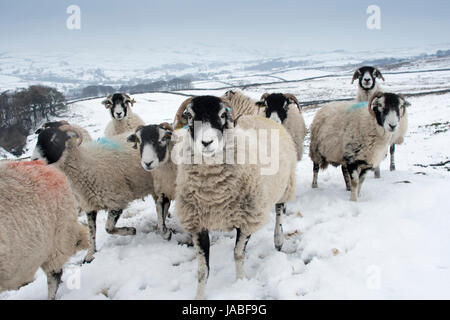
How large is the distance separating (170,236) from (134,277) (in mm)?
1374

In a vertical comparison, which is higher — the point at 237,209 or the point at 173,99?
the point at 173,99

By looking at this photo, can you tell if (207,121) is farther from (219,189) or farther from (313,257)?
(313,257)

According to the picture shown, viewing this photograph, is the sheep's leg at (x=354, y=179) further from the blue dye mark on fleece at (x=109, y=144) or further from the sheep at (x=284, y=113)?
the blue dye mark on fleece at (x=109, y=144)

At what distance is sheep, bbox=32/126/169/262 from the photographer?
534cm

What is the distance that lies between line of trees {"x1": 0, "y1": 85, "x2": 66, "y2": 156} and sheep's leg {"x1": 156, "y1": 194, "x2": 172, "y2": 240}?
36950 mm

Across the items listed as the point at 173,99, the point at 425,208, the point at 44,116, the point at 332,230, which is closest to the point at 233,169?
the point at 332,230

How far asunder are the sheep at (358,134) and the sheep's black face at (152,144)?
3.92m

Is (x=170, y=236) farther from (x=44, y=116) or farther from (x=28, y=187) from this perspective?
(x=44, y=116)

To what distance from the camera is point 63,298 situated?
13.6ft

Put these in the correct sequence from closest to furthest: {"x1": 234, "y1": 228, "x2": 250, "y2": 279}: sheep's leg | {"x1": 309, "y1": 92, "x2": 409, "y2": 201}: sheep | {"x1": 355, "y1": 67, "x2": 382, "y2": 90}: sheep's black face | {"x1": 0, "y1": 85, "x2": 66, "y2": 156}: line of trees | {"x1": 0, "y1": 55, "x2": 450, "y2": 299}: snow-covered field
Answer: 1. {"x1": 0, "y1": 55, "x2": 450, "y2": 299}: snow-covered field
2. {"x1": 234, "y1": 228, "x2": 250, "y2": 279}: sheep's leg
3. {"x1": 309, "y1": 92, "x2": 409, "y2": 201}: sheep
4. {"x1": 355, "y1": 67, "x2": 382, "y2": 90}: sheep's black face
5. {"x1": 0, "y1": 85, "x2": 66, "y2": 156}: line of trees

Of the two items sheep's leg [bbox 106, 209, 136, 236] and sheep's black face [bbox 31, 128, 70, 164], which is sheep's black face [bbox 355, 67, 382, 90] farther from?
sheep's black face [bbox 31, 128, 70, 164]

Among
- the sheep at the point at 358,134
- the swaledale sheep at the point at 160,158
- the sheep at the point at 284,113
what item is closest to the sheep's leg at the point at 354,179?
the sheep at the point at 358,134

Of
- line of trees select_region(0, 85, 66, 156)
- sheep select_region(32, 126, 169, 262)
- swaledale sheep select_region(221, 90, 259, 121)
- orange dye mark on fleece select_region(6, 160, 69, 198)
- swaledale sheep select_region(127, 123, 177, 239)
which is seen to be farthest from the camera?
line of trees select_region(0, 85, 66, 156)

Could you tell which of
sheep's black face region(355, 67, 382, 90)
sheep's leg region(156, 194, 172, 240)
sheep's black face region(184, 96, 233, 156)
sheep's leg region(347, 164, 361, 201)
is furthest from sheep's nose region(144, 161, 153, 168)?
sheep's black face region(355, 67, 382, 90)
